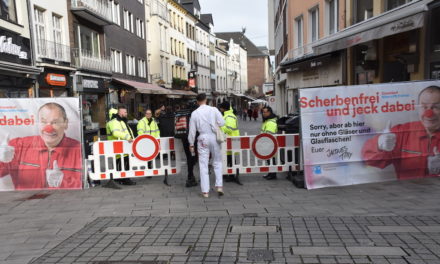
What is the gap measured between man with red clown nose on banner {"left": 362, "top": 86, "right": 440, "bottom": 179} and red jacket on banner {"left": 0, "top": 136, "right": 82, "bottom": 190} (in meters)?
5.67

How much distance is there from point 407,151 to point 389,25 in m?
3.07

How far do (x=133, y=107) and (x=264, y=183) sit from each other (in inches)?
1051

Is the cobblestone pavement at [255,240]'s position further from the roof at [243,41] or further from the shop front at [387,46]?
the roof at [243,41]

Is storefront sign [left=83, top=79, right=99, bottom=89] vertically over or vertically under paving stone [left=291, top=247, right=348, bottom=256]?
over

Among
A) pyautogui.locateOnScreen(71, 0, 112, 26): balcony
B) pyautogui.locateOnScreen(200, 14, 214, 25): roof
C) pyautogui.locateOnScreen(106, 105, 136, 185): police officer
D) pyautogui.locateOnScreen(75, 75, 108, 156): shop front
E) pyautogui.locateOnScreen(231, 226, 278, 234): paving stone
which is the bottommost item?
pyautogui.locateOnScreen(231, 226, 278, 234): paving stone

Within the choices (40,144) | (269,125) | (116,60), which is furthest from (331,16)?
(116,60)

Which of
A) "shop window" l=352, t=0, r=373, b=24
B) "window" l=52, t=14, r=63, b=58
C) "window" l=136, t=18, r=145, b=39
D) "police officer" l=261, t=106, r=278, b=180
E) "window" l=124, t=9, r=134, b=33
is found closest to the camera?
"police officer" l=261, t=106, r=278, b=180

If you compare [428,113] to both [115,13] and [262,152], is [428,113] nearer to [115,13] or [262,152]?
[262,152]

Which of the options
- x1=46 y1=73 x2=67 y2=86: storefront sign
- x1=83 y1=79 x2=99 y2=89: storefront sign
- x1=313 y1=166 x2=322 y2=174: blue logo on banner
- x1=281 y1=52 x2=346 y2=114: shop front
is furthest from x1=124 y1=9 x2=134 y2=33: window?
x1=313 y1=166 x2=322 y2=174: blue logo on banner

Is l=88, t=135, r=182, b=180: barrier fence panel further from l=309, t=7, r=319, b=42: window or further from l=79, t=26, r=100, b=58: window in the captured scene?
l=79, t=26, r=100, b=58: window

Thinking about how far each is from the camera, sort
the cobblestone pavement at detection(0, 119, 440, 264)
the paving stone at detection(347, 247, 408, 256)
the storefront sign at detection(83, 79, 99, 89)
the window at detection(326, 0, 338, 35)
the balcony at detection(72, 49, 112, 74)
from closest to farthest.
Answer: the paving stone at detection(347, 247, 408, 256) < the cobblestone pavement at detection(0, 119, 440, 264) < the window at detection(326, 0, 338, 35) < the balcony at detection(72, 49, 112, 74) < the storefront sign at detection(83, 79, 99, 89)

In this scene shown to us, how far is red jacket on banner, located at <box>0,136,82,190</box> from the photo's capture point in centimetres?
795

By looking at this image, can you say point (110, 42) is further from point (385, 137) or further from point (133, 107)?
point (385, 137)

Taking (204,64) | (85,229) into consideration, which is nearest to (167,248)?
(85,229)
